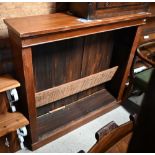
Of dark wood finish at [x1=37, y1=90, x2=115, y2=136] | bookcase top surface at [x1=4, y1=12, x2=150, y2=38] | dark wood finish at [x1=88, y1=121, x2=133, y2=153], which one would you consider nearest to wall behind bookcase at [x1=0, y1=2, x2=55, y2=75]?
bookcase top surface at [x1=4, y1=12, x2=150, y2=38]

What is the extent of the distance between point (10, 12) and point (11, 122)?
789mm

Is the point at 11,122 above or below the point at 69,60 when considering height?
below

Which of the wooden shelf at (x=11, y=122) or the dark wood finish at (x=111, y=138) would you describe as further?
the wooden shelf at (x=11, y=122)

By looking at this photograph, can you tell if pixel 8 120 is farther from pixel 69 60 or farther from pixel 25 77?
pixel 69 60

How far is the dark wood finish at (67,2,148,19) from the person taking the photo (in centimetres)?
129

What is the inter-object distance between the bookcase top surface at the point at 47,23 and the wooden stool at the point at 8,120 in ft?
1.22

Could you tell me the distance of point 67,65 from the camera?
1.72m

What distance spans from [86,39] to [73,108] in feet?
2.55

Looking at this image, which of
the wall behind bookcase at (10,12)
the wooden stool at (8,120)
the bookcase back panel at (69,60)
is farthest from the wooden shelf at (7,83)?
the bookcase back panel at (69,60)

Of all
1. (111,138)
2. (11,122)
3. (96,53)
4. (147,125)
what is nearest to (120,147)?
(111,138)

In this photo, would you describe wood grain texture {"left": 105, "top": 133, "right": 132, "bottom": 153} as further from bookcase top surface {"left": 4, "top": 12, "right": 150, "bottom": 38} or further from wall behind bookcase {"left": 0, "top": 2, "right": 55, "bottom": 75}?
wall behind bookcase {"left": 0, "top": 2, "right": 55, "bottom": 75}

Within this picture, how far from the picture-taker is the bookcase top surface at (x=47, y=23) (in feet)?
3.53

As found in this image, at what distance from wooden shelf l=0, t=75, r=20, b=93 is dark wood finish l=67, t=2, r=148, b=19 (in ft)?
2.19

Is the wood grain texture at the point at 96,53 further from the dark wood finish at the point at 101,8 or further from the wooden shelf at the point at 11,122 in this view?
the wooden shelf at the point at 11,122
